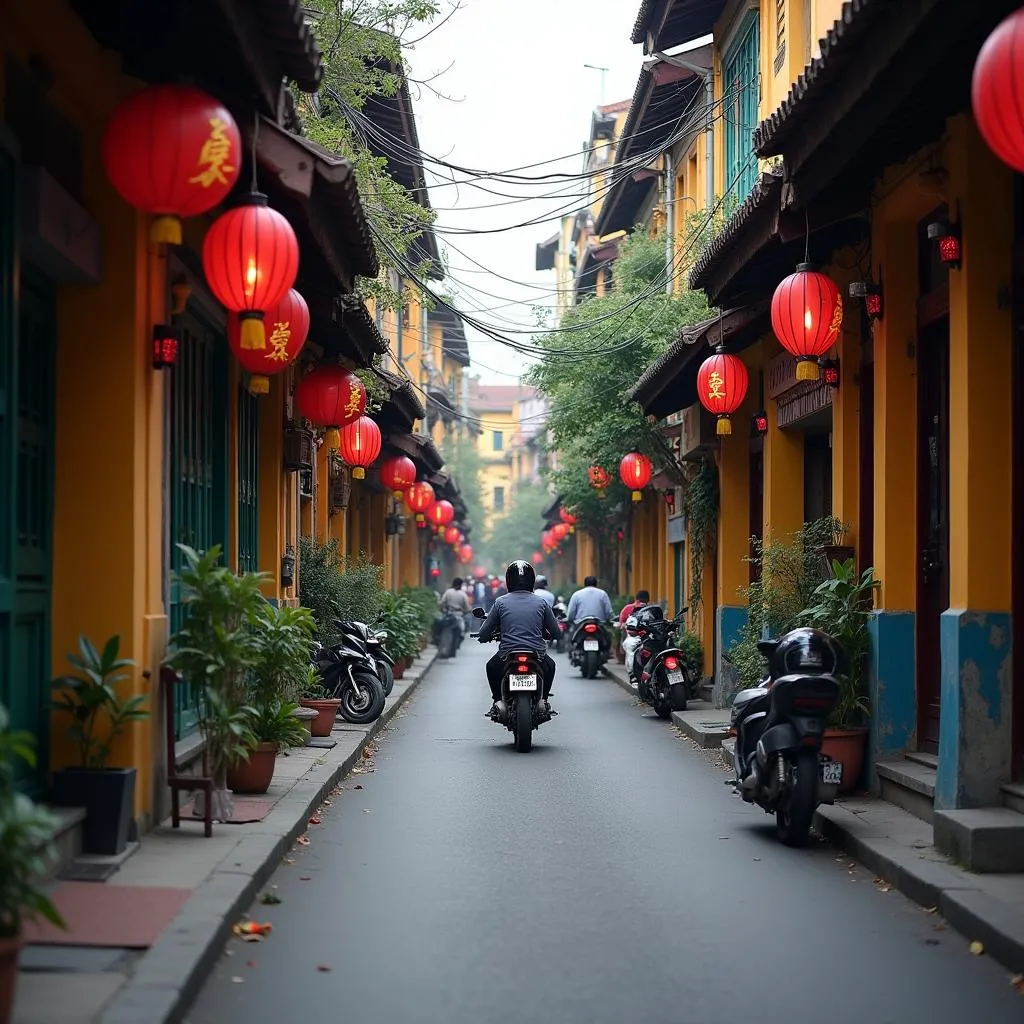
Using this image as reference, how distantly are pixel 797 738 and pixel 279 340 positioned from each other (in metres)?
4.54

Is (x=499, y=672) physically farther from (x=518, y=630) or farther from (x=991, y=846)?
(x=991, y=846)

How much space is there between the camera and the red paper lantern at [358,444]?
1853cm

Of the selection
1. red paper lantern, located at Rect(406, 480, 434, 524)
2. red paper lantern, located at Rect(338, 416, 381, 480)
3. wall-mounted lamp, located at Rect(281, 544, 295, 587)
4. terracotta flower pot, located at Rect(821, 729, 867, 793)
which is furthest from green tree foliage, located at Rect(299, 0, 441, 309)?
red paper lantern, located at Rect(406, 480, 434, 524)

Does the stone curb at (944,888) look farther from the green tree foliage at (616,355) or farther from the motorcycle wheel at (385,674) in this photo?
the green tree foliage at (616,355)

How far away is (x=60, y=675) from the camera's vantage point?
841 centimetres

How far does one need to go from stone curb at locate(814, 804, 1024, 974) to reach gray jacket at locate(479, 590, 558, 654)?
233 inches

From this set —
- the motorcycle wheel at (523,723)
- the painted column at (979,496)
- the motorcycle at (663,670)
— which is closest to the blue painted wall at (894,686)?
the painted column at (979,496)

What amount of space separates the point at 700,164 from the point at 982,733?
18.6m

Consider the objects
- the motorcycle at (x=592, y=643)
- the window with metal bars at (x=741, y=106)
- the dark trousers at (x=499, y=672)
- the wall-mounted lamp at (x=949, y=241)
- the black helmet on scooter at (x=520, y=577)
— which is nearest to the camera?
the wall-mounted lamp at (x=949, y=241)

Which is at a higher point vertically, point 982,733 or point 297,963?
point 982,733

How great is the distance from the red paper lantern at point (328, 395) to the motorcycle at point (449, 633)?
21.5 meters

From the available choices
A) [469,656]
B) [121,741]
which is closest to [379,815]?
[121,741]

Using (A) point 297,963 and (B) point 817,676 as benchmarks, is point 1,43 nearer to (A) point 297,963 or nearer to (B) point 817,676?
(A) point 297,963

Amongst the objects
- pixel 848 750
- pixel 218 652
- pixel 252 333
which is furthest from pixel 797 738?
pixel 252 333
